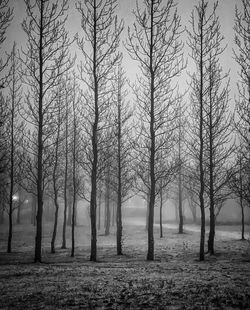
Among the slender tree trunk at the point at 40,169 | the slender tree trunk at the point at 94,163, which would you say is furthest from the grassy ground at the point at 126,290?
the slender tree trunk at the point at 94,163

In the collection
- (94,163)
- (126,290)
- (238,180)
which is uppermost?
(94,163)

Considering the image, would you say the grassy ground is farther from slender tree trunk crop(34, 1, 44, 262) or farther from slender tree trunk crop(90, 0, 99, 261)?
slender tree trunk crop(90, 0, 99, 261)

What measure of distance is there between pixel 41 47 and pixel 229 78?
977cm

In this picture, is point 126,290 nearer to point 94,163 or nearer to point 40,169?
point 94,163

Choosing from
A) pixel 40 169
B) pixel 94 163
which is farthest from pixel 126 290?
pixel 40 169

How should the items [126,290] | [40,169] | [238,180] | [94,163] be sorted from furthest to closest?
[94,163], [40,169], [238,180], [126,290]

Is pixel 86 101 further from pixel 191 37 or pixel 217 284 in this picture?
pixel 217 284

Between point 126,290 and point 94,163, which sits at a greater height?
point 94,163

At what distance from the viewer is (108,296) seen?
20.7 feet

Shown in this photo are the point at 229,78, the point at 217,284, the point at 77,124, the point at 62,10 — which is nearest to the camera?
the point at 217,284

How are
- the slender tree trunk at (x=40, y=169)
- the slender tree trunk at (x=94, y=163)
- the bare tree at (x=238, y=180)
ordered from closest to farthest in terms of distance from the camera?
1. the bare tree at (x=238, y=180)
2. the slender tree trunk at (x=40, y=169)
3. the slender tree trunk at (x=94, y=163)

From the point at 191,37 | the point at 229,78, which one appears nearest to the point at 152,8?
the point at 191,37

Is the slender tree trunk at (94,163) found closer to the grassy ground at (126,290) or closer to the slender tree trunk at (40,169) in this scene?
the slender tree trunk at (40,169)

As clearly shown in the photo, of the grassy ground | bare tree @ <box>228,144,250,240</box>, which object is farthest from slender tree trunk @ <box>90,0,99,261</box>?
bare tree @ <box>228,144,250,240</box>
